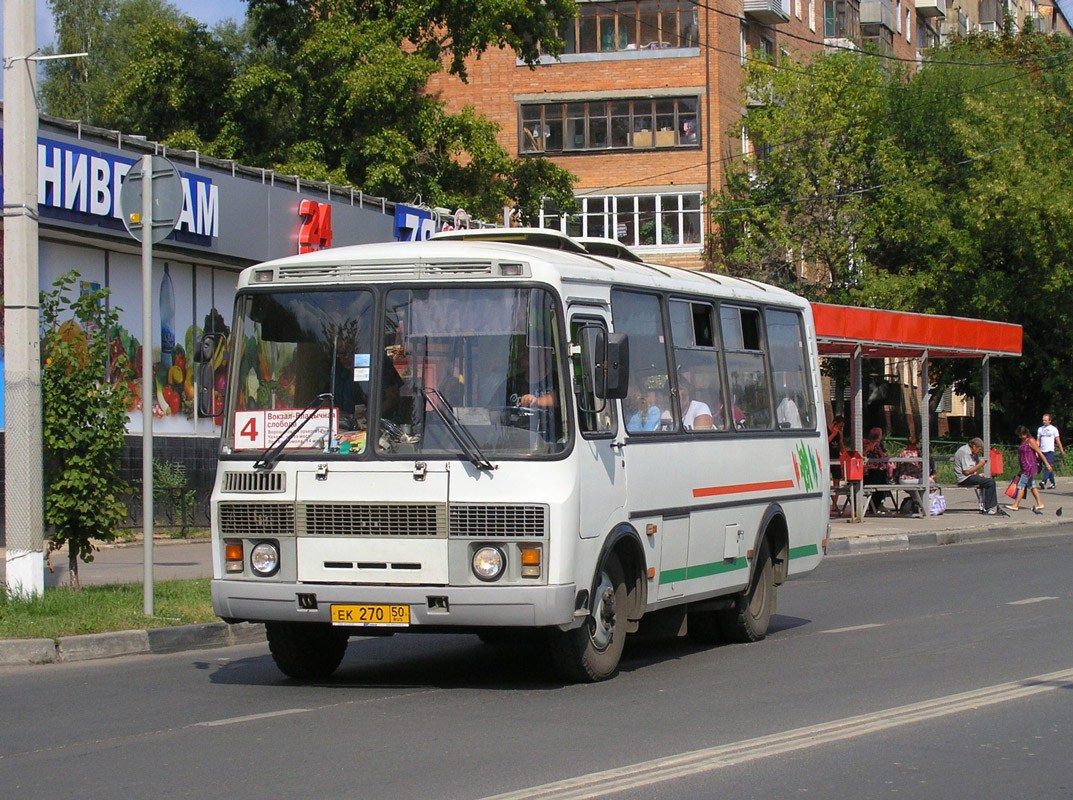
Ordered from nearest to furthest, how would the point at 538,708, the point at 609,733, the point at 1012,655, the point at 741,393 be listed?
the point at 609,733
the point at 538,708
the point at 1012,655
the point at 741,393

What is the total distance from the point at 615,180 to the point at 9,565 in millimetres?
42367

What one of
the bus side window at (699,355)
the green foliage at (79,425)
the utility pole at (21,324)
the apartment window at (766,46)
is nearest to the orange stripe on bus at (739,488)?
the bus side window at (699,355)

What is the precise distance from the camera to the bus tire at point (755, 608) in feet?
41.2

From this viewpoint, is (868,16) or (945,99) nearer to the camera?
(945,99)

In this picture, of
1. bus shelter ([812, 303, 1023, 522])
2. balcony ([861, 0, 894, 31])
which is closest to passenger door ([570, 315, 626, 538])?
bus shelter ([812, 303, 1023, 522])

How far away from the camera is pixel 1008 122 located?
156 ft

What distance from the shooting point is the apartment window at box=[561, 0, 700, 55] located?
53219 millimetres

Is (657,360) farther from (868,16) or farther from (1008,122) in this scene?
(868,16)

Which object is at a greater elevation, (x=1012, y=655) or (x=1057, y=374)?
(x=1057, y=374)

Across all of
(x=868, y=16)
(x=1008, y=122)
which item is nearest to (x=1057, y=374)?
(x=1008, y=122)

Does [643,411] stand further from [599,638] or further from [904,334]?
[904,334]

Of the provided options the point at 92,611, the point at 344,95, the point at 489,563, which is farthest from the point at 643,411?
the point at 344,95

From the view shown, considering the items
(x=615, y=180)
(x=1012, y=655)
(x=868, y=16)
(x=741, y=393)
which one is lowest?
(x=1012, y=655)

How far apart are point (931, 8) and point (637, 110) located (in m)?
28.1
